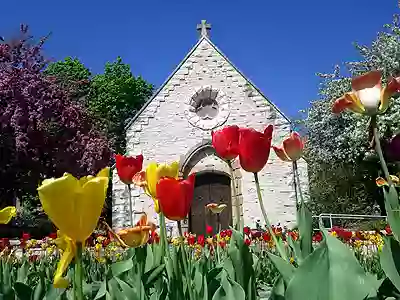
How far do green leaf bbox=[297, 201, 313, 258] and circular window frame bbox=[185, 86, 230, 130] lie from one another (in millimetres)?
9843

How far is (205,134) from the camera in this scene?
11.4m

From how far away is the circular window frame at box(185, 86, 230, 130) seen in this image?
1141 centimetres

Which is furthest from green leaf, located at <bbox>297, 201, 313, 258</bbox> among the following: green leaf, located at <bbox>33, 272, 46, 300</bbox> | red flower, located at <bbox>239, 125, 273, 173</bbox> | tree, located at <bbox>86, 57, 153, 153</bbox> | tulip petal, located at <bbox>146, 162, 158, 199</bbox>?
tree, located at <bbox>86, 57, 153, 153</bbox>

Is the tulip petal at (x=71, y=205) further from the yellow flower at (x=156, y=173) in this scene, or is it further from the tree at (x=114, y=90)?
the tree at (x=114, y=90)

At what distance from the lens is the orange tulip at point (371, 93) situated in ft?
4.32

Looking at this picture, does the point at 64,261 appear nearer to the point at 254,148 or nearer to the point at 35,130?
the point at 254,148

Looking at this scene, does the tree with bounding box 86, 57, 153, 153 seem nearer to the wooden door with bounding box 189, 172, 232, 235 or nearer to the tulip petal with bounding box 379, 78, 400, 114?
the wooden door with bounding box 189, 172, 232, 235

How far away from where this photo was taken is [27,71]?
36.6 feet

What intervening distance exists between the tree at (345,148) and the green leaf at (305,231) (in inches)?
453

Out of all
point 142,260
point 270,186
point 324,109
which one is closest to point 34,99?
point 270,186

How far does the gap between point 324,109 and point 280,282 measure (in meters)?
13.8

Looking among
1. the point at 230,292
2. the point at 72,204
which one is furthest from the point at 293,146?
the point at 72,204

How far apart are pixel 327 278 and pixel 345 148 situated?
13.1m

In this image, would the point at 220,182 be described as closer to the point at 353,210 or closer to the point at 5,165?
the point at 353,210
